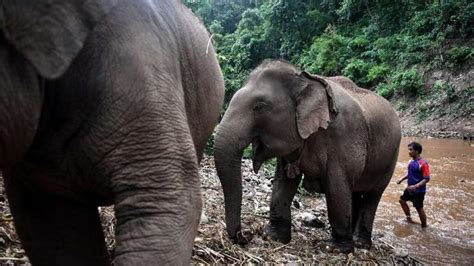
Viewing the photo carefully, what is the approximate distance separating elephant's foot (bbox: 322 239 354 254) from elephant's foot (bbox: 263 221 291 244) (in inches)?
14.6

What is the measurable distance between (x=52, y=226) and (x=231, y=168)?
7.45 feet

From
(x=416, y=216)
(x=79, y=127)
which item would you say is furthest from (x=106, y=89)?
(x=416, y=216)

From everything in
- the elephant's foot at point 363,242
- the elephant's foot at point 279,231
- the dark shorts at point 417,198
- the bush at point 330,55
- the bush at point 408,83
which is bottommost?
the bush at point 330,55

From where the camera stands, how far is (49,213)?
2014mm

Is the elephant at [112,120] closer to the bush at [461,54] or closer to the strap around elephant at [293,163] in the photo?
the strap around elephant at [293,163]

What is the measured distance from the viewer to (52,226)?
203 centimetres

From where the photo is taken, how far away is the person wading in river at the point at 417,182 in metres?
7.13

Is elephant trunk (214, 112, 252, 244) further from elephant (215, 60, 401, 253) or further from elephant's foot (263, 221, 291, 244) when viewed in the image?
elephant's foot (263, 221, 291, 244)

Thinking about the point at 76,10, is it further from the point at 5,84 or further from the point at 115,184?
the point at 115,184

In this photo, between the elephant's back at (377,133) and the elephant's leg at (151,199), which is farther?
the elephant's back at (377,133)

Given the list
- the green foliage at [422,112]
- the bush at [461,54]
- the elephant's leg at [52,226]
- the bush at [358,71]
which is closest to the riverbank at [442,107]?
the green foliage at [422,112]

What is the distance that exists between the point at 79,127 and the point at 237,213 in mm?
2678

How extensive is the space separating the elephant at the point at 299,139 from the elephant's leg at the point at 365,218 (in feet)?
0.06

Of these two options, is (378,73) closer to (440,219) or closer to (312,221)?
(440,219)
